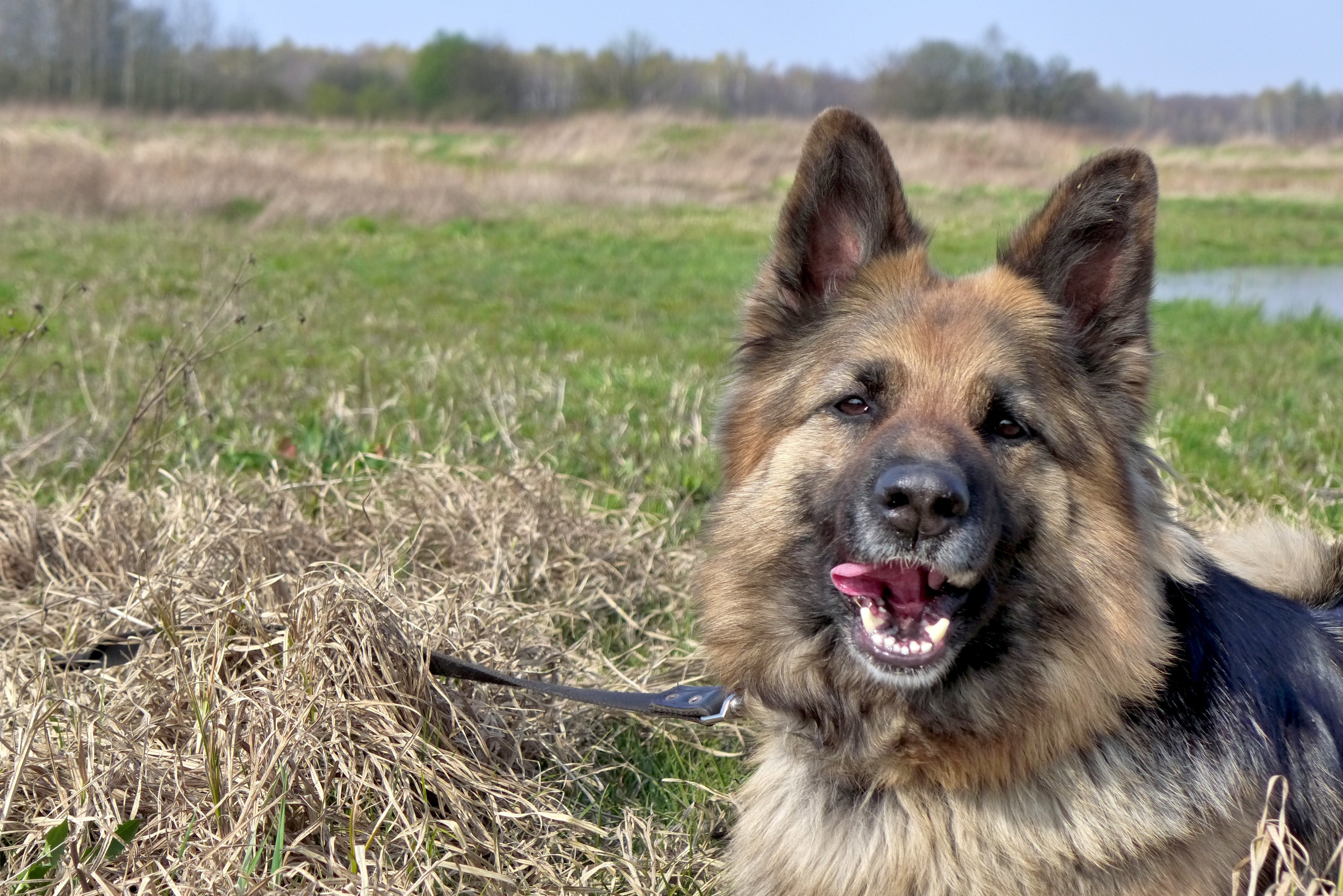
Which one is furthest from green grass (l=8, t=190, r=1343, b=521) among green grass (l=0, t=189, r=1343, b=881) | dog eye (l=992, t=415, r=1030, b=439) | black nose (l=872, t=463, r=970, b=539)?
black nose (l=872, t=463, r=970, b=539)

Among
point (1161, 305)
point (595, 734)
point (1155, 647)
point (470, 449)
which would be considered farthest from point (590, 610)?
point (1161, 305)

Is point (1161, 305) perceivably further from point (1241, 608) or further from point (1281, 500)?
point (1241, 608)

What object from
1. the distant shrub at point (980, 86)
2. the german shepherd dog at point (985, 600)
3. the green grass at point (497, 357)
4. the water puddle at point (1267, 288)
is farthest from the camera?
the distant shrub at point (980, 86)

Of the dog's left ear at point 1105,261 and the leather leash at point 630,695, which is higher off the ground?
the dog's left ear at point 1105,261

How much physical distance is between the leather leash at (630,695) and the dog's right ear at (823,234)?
1060 millimetres

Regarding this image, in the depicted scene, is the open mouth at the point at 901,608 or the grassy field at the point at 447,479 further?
the grassy field at the point at 447,479

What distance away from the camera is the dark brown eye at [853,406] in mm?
2939

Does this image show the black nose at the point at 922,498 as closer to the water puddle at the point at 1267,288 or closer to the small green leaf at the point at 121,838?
the small green leaf at the point at 121,838

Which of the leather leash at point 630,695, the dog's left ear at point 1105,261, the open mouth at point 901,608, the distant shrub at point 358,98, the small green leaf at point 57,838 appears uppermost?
the distant shrub at point 358,98

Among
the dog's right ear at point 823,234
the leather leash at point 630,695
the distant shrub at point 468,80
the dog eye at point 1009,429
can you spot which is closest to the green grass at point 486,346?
the dog eye at point 1009,429

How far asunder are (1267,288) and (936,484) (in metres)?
16.0

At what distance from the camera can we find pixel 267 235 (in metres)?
18.8

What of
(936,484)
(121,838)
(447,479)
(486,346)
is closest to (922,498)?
(936,484)

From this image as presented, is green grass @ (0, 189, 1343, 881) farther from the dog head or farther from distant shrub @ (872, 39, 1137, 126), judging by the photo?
distant shrub @ (872, 39, 1137, 126)
